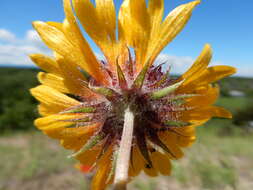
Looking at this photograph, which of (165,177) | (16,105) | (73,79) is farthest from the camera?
(16,105)

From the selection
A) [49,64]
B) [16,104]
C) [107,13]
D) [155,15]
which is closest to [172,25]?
[155,15]

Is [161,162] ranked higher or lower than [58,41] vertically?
lower

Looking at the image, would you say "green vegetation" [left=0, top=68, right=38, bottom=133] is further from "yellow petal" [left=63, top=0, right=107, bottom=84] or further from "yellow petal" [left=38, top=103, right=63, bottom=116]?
"yellow petal" [left=63, top=0, right=107, bottom=84]

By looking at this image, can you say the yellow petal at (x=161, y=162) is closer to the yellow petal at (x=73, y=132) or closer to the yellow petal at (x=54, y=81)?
the yellow petal at (x=73, y=132)

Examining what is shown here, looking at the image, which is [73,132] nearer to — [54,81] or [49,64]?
[54,81]

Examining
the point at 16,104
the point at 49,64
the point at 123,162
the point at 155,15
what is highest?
the point at 16,104

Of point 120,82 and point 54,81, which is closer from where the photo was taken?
point 120,82

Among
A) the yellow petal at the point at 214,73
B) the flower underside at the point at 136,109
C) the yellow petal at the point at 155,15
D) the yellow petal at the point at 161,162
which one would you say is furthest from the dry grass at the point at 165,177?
the yellow petal at the point at 155,15
